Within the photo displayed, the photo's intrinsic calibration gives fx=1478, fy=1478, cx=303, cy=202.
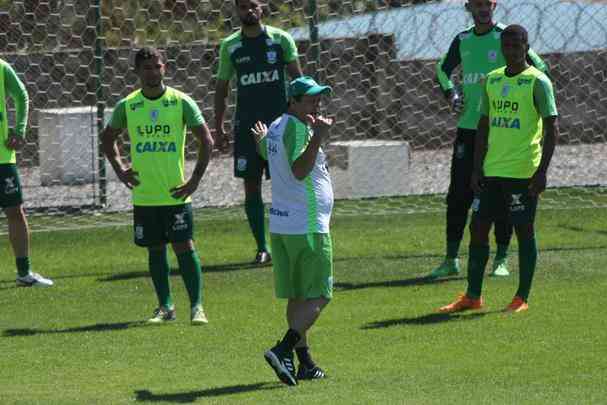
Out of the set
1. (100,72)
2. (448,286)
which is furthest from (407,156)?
(448,286)

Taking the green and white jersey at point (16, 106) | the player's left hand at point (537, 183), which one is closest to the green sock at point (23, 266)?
the green and white jersey at point (16, 106)

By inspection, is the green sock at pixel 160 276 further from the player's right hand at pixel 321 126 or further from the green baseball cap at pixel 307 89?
the player's right hand at pixel 321 126

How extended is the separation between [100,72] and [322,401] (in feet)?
27.8

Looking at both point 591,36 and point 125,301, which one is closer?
point 125,301

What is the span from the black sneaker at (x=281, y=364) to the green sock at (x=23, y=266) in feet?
13.6

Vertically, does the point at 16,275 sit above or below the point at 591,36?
below

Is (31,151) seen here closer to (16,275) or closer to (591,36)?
(16,275)

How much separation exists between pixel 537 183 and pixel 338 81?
8.71 meters

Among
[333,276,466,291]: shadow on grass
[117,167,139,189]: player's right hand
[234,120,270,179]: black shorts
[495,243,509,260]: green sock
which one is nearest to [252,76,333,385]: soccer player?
[117,167,139,189]: player's right hand

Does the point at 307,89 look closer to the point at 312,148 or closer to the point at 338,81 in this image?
the point at 312,148

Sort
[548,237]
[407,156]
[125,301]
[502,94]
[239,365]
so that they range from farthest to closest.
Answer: [407,156]
[548,237]
[125,301]
[502,94]
[239,365]

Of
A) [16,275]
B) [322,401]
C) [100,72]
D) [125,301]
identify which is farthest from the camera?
[100,72]

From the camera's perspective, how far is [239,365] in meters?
8.70

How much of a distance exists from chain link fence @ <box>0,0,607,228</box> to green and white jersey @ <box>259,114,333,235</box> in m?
7.10
